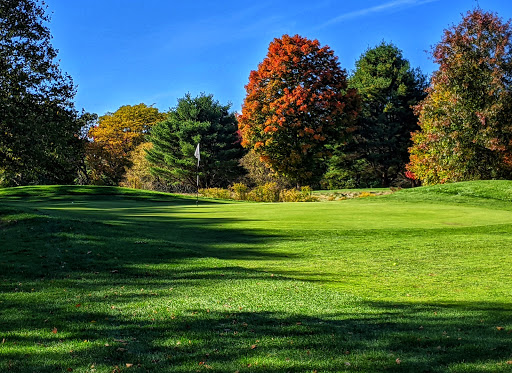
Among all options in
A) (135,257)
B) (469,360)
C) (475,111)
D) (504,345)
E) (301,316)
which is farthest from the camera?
(475,111)

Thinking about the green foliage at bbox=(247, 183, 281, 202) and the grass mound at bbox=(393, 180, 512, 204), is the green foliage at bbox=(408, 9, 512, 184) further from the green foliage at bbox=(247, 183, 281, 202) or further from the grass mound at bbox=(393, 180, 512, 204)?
the green foliage at bbox=(247, 183, 281, 202)

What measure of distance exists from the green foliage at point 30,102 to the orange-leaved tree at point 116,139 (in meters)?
25.9

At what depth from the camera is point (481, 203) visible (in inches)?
911

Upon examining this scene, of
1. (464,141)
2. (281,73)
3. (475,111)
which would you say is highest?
(281,73)

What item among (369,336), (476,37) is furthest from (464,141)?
(369,336)

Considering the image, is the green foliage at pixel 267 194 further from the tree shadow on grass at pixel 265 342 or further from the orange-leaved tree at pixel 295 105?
the tree shadow on grass at pixel 265 342

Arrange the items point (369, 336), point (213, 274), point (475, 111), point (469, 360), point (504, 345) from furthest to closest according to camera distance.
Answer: point (475, 111) → point (213, 274) → point (369, 336) → point (504, 345) → point (469, 360)

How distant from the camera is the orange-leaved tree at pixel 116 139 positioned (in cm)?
5291

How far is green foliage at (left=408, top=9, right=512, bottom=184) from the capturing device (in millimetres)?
31828

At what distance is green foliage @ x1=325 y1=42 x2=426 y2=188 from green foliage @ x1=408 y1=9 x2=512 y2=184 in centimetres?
1237

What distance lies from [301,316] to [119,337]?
232 centimetres

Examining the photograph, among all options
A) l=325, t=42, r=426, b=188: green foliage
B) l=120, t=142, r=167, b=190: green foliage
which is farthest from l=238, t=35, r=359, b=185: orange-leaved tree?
l=120, t=142, r=167, b=190: green foliage

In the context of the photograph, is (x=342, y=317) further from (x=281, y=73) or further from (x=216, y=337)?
(x=281, y=73)

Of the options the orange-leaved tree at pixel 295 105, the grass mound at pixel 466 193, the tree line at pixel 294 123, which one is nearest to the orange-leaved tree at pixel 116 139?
the tree line at pixel 294 123
